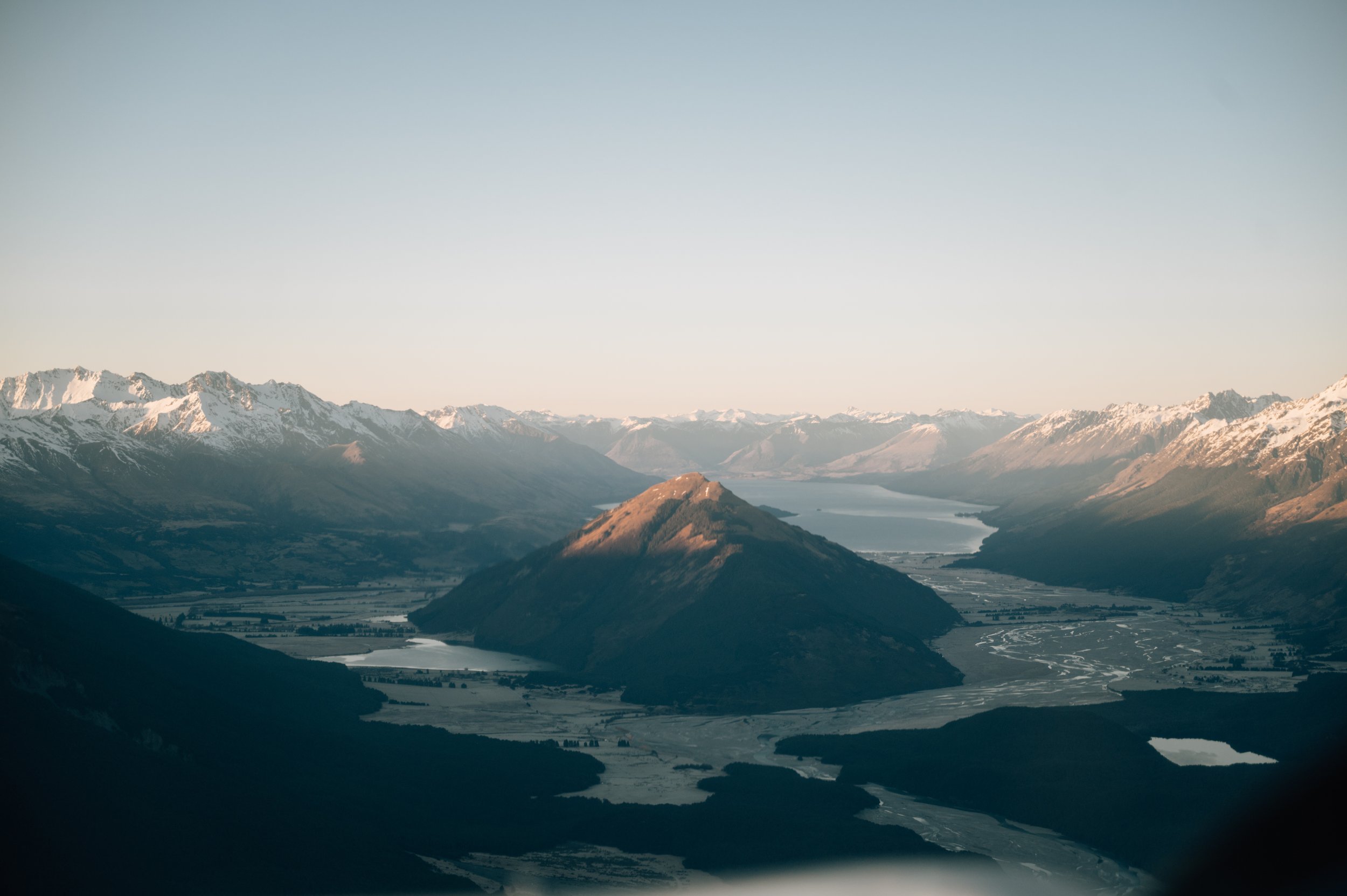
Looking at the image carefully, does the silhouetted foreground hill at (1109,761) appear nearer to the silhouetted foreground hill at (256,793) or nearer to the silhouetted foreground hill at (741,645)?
the silhouetted foreground hill at (256,793)

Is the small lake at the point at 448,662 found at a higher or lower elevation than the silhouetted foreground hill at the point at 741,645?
lower

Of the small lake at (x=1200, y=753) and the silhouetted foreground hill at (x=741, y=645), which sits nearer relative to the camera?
the small lake at (x=1200, y=753)

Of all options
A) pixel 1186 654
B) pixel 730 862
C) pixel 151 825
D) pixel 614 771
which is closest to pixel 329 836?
pixel 151 825

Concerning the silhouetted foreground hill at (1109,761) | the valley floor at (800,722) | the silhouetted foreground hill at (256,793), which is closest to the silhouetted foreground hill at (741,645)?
the valley floor at (800,722)

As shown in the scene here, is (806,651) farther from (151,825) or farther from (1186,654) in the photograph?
(151,825)

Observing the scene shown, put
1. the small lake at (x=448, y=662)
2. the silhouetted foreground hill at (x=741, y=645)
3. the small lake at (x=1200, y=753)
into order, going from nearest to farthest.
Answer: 1. the small lake at (x=1200, y=753)
2. the silhouetted foreground hill at (x=741, y=645)
3. the small lake at (x=448, y=662)

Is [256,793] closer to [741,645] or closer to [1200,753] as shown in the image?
[741,645]

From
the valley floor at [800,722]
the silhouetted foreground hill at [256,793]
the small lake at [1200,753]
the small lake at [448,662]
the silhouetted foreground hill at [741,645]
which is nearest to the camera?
the silhouetted foreground hill at [256,793]
